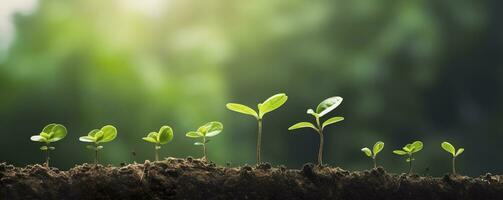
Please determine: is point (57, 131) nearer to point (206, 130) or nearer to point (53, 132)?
point (53, 132)

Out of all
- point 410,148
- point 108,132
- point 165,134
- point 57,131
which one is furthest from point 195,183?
point 410,148

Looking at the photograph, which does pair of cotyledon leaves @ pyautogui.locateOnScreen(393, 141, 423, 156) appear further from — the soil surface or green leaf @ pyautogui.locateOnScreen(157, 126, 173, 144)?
green leaf @ pyautogui.locateOnScreen(157, 126, 173, 144)

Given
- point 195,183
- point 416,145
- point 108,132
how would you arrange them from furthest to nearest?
1. point 416,145
2. point 108,132
3. point 195,183

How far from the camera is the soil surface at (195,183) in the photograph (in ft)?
5.69

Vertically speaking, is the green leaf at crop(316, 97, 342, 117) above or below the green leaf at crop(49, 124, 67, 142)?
above

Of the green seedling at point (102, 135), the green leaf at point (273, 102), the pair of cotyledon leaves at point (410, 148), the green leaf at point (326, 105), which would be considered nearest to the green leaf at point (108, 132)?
the green seedling at point (102, 135)

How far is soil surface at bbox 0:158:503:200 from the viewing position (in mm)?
1733

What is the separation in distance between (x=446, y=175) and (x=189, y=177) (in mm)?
1056

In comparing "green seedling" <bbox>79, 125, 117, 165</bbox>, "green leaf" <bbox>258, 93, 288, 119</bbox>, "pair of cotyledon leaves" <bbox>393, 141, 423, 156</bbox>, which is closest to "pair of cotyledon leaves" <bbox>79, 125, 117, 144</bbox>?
"green seedling" <bbox>79, 125, 117, 165</bbox>

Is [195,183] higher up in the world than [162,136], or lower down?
lower down

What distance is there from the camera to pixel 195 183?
6.02 feet

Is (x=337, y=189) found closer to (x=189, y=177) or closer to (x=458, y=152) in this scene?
(x=189, y=177)

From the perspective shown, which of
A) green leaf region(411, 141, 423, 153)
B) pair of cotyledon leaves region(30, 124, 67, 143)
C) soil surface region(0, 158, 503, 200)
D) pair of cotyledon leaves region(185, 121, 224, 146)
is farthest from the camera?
green leaf region(411, 141, 423, 153)

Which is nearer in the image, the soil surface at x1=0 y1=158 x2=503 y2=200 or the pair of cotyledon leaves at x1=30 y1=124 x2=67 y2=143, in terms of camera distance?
the soil surface at x1=0 y1=158 x2=503 y2=200
